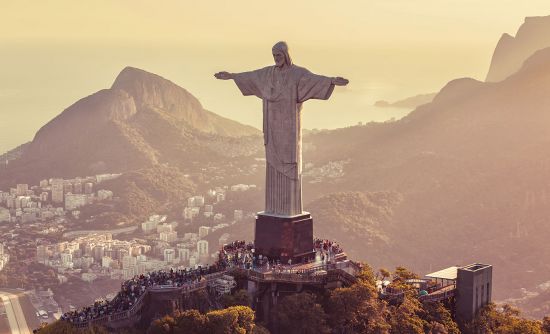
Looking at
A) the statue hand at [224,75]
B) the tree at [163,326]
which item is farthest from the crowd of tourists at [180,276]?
the statue hand at [224,75]

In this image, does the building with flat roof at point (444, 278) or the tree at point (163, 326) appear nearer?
the tree at point (163, 326)

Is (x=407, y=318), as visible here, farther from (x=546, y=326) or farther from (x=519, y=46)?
(x=519, y=46)

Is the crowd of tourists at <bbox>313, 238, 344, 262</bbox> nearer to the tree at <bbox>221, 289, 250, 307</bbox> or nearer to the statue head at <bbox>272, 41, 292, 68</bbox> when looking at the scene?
the tree at <bbox>221, 289, 250, 307</bbox>

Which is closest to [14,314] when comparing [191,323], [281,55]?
[281,55]

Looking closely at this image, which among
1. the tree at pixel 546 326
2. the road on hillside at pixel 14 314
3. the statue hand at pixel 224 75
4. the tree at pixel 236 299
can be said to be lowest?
the road on hillside at pixel 14 314

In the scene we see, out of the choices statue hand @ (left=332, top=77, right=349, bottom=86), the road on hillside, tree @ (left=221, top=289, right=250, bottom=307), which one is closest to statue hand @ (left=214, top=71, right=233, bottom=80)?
statue hand @ (left=332, top=77, right=349, bottom=86)

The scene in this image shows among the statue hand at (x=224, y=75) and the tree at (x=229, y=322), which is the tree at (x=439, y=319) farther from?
the statue hand at (x=224, y=75)

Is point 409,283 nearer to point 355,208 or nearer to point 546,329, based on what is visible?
point 546,329
